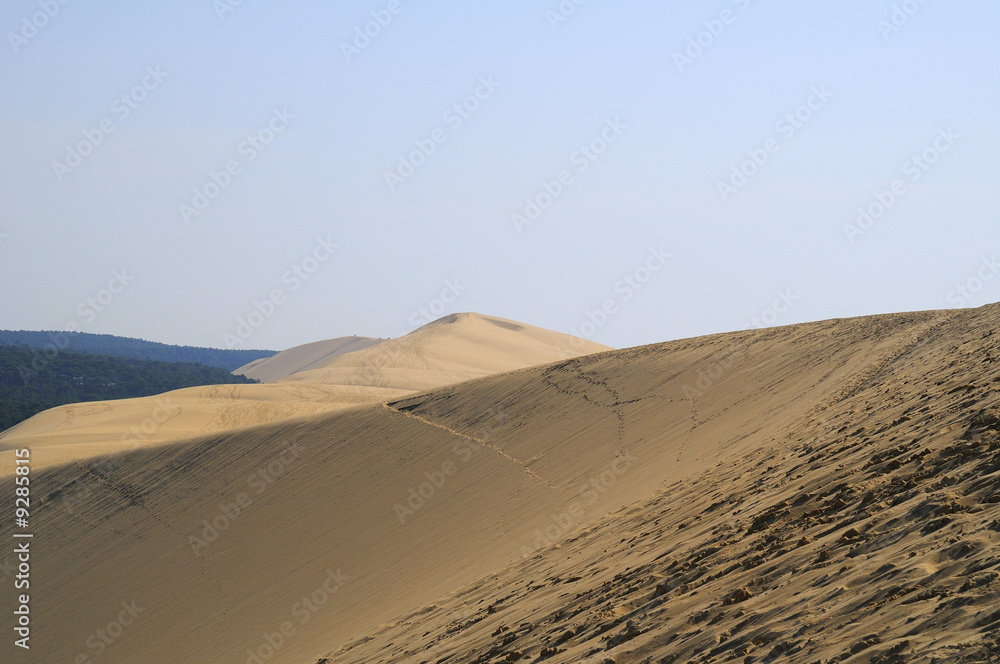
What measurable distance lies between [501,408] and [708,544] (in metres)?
13.6

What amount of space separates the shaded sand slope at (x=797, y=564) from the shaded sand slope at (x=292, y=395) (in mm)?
16761

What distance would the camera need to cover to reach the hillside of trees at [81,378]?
262ft

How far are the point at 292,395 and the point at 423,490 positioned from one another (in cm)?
2743

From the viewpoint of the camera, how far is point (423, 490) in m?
16.6

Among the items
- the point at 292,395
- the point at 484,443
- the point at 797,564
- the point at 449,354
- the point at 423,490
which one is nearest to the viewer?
the point at 797,564

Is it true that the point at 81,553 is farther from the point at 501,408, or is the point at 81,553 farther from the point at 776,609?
the point at 776,609

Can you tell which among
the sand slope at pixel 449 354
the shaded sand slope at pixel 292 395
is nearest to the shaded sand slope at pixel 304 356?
the sand slope at pixel 449 354

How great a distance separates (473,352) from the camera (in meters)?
75.3

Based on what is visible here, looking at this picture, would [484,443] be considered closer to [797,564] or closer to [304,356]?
[797,564]

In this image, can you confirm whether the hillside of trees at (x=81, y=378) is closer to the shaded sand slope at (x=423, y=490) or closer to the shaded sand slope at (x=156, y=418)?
the shaded sand slope at (x=156, y=418)

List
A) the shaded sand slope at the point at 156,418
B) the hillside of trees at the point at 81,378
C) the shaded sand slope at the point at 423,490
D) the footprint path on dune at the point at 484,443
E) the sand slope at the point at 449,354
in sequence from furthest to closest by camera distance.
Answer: the hillside of trees at the point at 81,378
the sand slope at the point at 449,354
the shaded sand slope at the point at 156,418
the footprint path on dune at the point at 484,443
the shaded sand slope at the point at 423,490

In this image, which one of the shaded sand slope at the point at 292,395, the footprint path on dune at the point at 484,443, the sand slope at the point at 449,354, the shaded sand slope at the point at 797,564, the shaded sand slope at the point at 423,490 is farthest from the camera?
the sand slope at the point at 449,354

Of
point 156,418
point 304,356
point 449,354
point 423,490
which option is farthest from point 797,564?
point 304,356

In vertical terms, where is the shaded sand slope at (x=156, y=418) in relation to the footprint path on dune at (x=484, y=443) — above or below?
above
